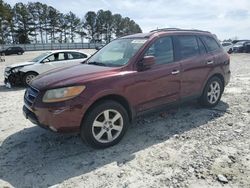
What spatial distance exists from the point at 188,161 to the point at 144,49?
203 cm

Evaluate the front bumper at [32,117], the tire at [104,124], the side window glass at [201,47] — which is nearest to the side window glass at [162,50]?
the side window glass at [201,47]

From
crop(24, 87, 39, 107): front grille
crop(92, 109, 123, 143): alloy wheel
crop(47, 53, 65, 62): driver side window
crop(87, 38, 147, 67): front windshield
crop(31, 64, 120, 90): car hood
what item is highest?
crop(87, 38, 147, 67): front windshield

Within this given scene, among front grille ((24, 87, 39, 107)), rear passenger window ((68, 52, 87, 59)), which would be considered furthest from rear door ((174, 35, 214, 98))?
rear passenger window ((68, 52, 87, 59))

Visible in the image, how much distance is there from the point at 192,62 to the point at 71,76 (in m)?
2.55

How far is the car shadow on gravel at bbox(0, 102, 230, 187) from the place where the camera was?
3.70 meters

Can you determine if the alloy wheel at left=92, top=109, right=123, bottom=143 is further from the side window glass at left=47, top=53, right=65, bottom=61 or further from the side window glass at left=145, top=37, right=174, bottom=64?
the side window glass at left=47, top=53, right=65, bottom=61

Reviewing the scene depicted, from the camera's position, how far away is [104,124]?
4.26 metres

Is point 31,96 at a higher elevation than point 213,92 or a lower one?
higher

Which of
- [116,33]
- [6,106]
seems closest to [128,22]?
[116,33]

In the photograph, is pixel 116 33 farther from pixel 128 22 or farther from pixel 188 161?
pixel 188 161

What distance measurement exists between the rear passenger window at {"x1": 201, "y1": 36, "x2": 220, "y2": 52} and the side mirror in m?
2.06

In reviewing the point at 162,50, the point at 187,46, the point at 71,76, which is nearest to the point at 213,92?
the point at 187,46

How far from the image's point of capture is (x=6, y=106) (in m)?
7.23

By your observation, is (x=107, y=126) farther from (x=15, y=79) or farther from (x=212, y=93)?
A: (x=15, y=79)
